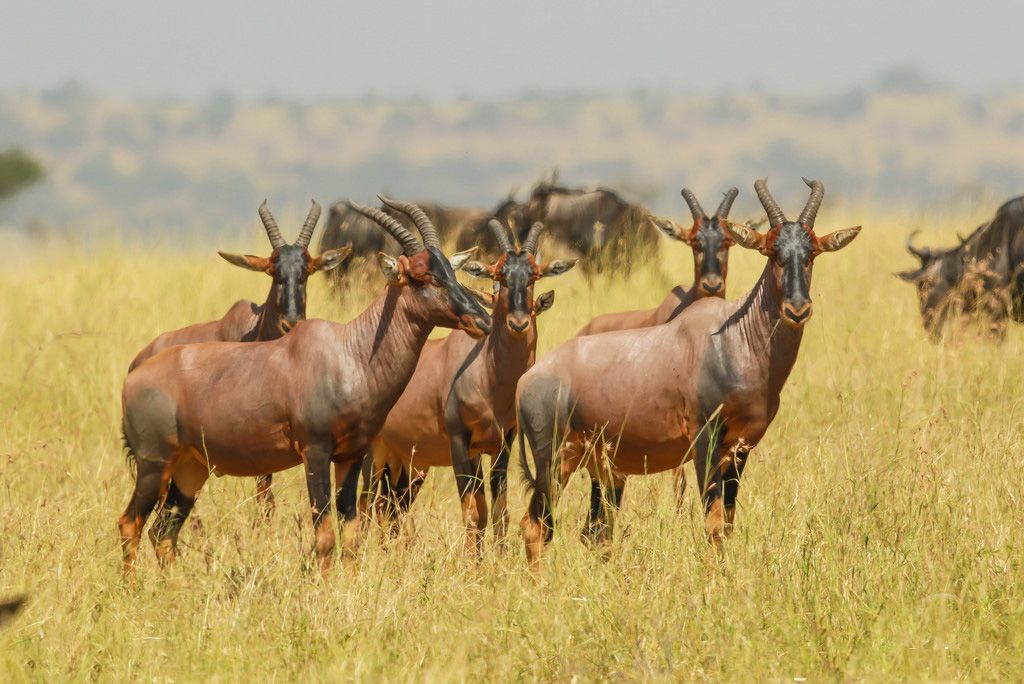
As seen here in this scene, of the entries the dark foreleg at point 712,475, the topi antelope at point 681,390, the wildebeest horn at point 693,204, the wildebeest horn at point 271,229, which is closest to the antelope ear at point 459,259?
the topi antelope at point 681,390

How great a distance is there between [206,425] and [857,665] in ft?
12.4

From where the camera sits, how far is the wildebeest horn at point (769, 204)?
8002mm

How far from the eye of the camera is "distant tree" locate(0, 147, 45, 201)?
6134cm

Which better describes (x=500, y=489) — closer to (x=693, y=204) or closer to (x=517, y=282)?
(x=517, y=282)

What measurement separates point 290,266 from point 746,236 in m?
3.47

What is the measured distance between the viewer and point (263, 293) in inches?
639

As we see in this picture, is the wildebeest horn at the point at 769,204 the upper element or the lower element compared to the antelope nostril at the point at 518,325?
upper

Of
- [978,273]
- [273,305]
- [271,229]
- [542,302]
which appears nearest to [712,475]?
[542,302]

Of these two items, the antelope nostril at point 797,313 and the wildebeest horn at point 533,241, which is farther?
the wildebeest horn at point 533,241

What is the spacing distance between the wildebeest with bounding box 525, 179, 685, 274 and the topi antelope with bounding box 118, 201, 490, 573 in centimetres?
996

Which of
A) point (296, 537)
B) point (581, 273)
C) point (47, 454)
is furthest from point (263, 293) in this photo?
point (296, 537)

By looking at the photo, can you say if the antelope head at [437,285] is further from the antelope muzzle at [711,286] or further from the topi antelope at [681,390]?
Result: the antelope muzzle at [711,286]

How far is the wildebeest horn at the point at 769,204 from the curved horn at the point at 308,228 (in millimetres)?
3515

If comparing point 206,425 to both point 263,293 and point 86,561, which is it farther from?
point 263,293
